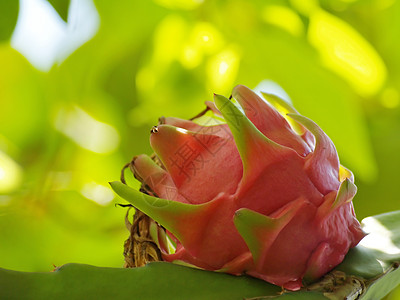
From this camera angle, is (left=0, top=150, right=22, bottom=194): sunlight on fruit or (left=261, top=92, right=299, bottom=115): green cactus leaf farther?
(left=0, top=150, right=22, bottom=194): sunlight on fruit

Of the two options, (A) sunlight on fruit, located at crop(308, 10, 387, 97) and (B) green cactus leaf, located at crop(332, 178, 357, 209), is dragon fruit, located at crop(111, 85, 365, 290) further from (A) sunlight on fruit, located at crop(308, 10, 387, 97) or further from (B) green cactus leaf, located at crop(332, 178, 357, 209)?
(A) sunlight on fruit, located at crop(308, 10, 387, 97)

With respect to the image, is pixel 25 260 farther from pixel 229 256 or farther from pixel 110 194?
pixel 229 256

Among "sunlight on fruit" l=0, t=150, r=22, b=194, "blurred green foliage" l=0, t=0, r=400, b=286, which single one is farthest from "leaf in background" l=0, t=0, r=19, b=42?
"sunlight on fruit" l=0, t=150, r=22, b=194

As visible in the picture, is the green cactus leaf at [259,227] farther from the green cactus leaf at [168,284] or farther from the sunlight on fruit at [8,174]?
the sunlight on fruit at [8,174]

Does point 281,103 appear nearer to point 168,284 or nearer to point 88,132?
point 168,284

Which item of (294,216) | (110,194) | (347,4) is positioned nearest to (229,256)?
(294,216)

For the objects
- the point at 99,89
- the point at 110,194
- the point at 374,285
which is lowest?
the point at 374,285

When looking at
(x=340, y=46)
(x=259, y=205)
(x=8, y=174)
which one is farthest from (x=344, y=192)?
(x=8, y=174)
